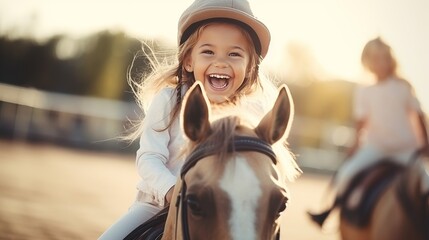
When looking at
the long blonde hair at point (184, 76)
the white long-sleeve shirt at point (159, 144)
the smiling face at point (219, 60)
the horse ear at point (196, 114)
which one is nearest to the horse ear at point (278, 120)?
the horse ear at point (196, 114)

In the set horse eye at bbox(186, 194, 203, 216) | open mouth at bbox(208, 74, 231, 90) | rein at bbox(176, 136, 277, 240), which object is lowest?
horse eye at bbox(186, 194, 203, 216)

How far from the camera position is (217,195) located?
2.26m

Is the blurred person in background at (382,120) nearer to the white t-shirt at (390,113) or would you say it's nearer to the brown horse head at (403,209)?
the white t-shirt at (390,113)

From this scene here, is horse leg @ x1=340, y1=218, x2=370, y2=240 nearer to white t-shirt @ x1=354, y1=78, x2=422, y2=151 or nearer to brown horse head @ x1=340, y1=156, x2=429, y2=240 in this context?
brown horse head @ x1=340, y1=156, x2=429, y2=240

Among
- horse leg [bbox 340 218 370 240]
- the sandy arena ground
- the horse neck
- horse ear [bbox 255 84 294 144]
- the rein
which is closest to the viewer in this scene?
the rein

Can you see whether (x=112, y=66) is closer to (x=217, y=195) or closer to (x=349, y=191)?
(x=349, y=191)

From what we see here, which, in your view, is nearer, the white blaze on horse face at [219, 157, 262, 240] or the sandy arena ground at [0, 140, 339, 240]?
the white blaze on horse face at [219, 157, 262, 240]

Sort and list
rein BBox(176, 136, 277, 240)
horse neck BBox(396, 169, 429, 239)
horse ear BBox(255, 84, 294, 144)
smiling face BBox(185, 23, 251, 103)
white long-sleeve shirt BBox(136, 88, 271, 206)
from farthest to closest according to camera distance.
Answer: horse neck BBox(396, 169, 429, 239), smiling face BBox(185, 23, 251, 103), white long-sleeve shirt BBox(136, 88, 271, 206), horse ear BBox(255, 84, 294, 144), rein BBox(176, 136, 277, 240)

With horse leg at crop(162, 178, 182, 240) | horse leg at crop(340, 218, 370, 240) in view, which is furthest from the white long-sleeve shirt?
horse leg at crop(340, 218, 370, 240)

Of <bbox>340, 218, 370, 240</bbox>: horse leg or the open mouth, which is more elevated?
the open mouth

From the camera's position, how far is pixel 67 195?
13.0 meters

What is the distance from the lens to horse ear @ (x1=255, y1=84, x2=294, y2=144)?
102 inches

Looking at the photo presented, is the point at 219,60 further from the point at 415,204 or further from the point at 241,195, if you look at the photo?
the point at 415,204

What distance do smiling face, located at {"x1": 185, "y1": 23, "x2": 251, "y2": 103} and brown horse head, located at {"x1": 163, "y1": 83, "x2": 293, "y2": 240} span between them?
32.5 inches
